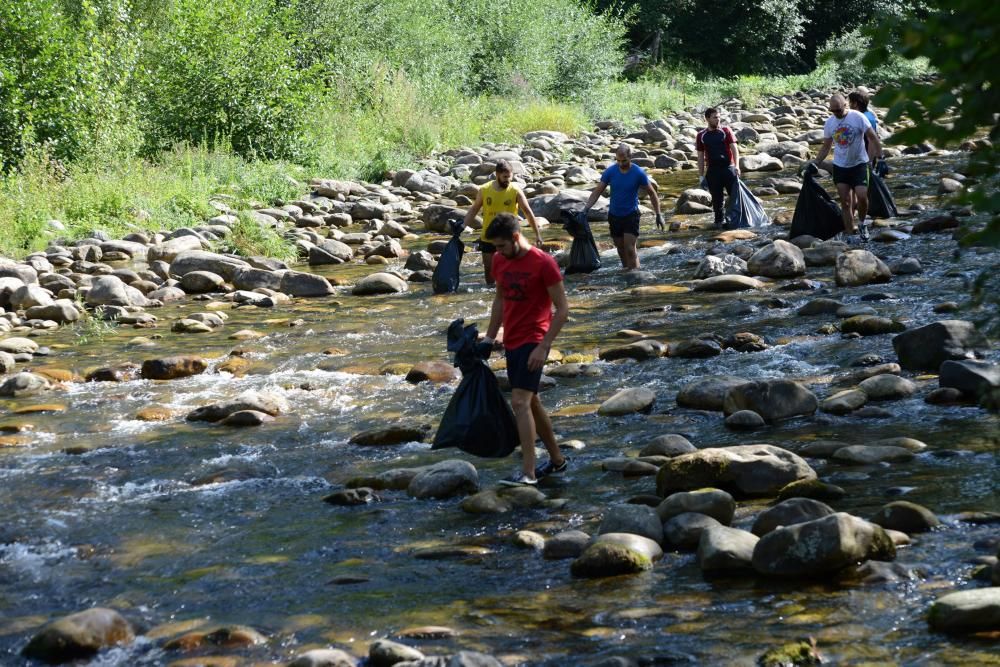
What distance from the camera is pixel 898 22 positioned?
3158mm

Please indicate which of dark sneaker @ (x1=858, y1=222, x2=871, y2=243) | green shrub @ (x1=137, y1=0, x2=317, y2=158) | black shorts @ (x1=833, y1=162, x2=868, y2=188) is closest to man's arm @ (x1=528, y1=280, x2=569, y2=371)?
black shorts @ (x1=833, y1=162, x2=868, y2=188)

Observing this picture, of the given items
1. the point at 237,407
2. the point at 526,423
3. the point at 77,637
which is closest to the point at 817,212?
the point at 237,407

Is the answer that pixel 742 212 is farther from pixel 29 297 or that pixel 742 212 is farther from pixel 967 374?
pixel 29 297

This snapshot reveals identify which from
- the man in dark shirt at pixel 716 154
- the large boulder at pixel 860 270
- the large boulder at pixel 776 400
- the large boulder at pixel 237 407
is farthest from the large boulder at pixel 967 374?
the man in dark shirt at pixel 716 154

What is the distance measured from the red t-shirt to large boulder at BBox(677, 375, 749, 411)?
200cm

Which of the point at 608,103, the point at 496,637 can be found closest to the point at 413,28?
the point at 608,103

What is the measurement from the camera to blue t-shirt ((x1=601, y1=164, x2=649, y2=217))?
49.4 ft

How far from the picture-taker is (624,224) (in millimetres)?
15625

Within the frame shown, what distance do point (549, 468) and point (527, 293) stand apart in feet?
4.00

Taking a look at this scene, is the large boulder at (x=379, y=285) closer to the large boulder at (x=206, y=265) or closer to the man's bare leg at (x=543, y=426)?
the large boulder at (x=206, y=265)

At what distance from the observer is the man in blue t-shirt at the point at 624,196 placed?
15055mm

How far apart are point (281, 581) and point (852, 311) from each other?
752 cm

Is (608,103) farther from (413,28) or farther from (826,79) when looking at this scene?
(826,79)

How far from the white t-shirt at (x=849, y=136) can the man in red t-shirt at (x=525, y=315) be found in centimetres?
834
